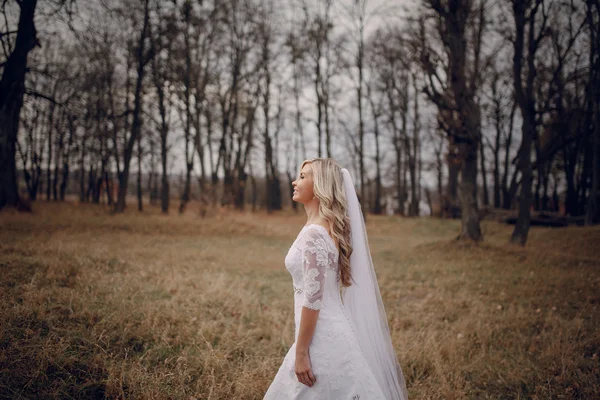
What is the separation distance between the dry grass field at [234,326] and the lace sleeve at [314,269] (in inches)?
67.4

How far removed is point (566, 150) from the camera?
81.7 ft

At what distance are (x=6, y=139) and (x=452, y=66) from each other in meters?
14.4

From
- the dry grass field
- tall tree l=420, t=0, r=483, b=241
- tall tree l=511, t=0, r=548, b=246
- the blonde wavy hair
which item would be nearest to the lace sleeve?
the blonde wavy hair

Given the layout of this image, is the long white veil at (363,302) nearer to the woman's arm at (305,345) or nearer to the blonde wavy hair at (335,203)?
the blonde wavy hair at (335,203)

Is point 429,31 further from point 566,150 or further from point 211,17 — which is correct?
point 566,150

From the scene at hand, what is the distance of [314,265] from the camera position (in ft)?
6.95

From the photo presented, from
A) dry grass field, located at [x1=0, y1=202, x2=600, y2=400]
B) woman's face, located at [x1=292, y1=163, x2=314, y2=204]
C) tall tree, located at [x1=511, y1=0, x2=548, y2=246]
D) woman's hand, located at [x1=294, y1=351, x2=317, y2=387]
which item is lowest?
dry grass field, located at [x1=0, y1=202, x2=600, y2=400]

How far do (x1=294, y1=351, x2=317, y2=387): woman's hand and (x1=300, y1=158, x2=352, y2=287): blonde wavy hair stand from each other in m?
0.59

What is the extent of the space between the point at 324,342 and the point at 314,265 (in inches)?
20.2

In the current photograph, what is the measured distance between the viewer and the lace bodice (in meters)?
2.11

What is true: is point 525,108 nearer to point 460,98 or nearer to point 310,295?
point 460,98

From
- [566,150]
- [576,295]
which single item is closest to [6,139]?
[576,295]

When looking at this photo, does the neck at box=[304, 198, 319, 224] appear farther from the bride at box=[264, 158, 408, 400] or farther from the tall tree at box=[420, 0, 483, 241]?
the tall tree at box=[420, 0, 483, 241]

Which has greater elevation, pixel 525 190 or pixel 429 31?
pixel 429 31
